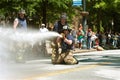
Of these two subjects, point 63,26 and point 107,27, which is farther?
point 107,27

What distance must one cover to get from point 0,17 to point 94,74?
10.7 meters

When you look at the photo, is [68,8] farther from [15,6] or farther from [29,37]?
[29,37]

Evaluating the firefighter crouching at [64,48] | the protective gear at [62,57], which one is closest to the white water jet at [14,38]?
the firefighter crouching at [64,48]

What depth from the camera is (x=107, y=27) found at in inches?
2274

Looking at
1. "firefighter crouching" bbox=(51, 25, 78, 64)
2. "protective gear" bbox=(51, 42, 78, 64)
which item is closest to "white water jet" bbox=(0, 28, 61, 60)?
"firefighter crouching" bbox=(51, 25, 78, 64)

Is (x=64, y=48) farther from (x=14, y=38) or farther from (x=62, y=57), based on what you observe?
(x=14, y=38)

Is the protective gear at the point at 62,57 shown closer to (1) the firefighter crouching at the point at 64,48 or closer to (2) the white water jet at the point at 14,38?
(1) the firefighter crouching at the point at 64,48

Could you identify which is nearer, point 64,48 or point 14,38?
point 64,48

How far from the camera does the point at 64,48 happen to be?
1547cm

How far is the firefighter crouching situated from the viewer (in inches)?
602

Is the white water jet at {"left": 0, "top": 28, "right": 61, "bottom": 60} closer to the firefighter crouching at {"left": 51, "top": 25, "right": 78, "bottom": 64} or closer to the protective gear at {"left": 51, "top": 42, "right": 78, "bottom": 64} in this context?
the firefighter crouching at {"left": 51, "top": 25, "right": 78, "bottom": 64}

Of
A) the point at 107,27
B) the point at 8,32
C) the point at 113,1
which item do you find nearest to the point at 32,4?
the point at 8,32

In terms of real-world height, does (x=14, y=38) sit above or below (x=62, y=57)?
above

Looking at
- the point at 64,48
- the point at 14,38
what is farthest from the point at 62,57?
the point at 14,38
